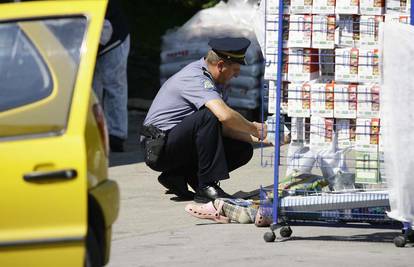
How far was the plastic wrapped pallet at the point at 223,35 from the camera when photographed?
1273 cm

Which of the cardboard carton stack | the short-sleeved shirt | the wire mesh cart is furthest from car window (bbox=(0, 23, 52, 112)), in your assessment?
the short-sleeved shirt

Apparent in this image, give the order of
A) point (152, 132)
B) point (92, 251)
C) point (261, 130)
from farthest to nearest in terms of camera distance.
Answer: point (152, 132)
point (261, 130)
point (92, 251)

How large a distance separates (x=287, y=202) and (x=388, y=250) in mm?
712

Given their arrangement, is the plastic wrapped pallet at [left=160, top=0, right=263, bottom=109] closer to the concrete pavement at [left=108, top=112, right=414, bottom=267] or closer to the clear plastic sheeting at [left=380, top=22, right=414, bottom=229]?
the concrete pavement at [left=108, top=112, right=414, bottom=267]

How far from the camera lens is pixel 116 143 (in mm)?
11391

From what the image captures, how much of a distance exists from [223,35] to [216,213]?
530 centimetres

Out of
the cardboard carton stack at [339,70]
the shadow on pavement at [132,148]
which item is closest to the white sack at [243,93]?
the shadow on pavement at [132,148]

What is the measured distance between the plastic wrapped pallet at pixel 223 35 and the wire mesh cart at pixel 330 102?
17.2 feet

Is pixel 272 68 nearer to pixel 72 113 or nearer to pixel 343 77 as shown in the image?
pixel 343 77

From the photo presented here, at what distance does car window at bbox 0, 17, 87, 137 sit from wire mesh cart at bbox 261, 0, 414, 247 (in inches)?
79.1

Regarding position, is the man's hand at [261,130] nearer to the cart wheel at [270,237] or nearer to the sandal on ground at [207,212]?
the sandal on ground at [207,212]

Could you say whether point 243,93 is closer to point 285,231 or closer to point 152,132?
point 152,132

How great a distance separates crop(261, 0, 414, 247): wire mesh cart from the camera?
7.14 metres

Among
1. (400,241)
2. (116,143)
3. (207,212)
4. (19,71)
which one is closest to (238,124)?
(207,212)
